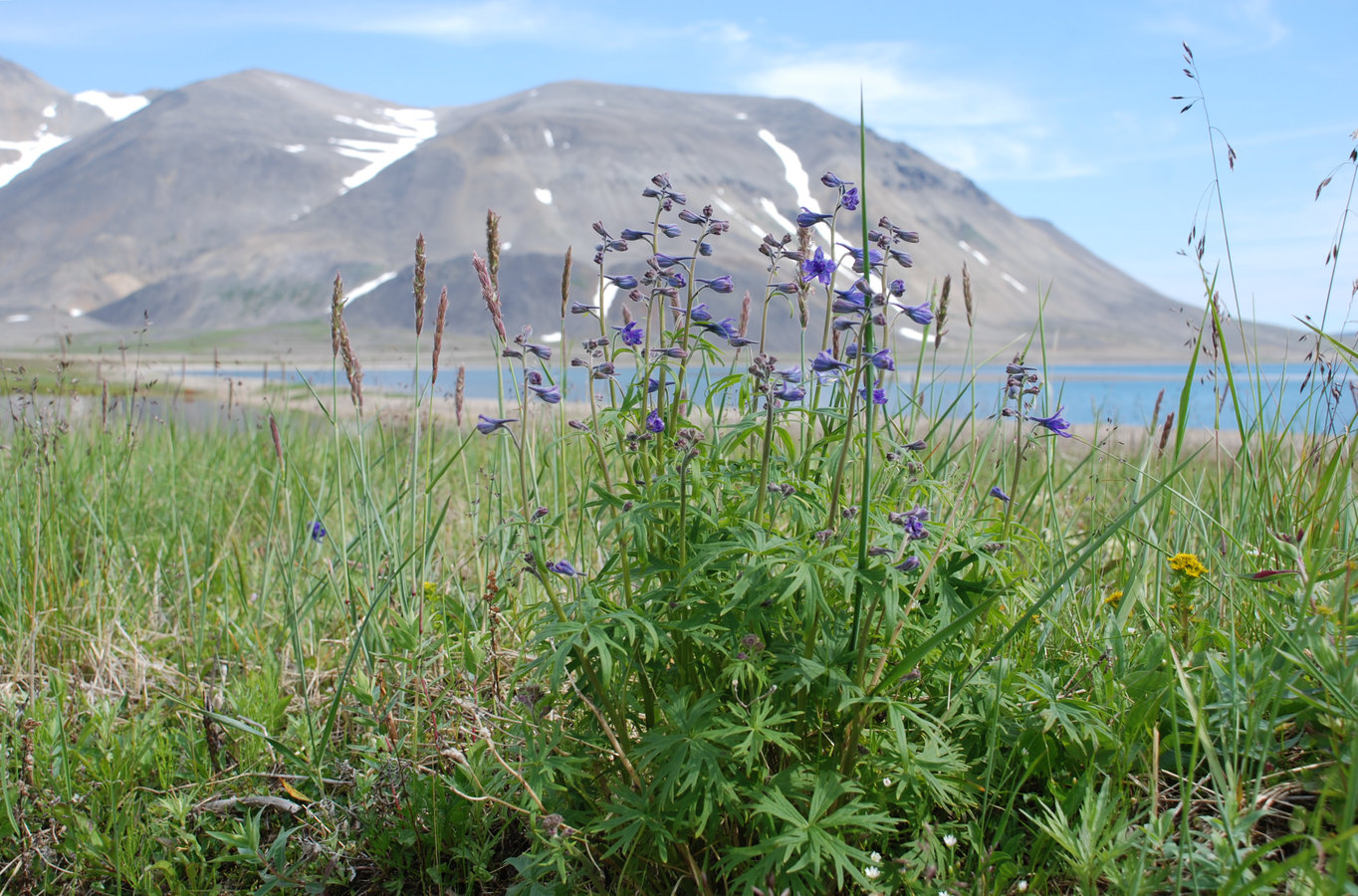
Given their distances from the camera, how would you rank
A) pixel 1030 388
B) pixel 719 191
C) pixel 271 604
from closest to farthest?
1. pixel 1030 388
2. pixel 271 604
3. pixel 719 191

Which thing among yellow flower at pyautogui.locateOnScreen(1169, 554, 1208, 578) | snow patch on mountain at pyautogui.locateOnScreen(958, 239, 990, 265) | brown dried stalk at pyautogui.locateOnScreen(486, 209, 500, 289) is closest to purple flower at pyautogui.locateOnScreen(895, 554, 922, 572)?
yellow flower at pyautogui.locateOnScreen(1169, 554, 1208, 578)

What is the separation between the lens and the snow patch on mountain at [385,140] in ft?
465

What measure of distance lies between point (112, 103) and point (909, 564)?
241m

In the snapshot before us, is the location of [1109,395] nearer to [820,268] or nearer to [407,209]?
[820,268]

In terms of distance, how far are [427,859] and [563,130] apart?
148 metres

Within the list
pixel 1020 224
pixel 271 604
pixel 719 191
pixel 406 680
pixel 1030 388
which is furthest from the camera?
pixel 1020 224

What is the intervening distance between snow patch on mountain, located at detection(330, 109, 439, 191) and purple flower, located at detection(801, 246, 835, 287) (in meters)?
147

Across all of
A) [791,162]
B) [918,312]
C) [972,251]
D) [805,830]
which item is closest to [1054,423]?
[918,312]

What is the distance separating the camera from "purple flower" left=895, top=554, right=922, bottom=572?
1.41m

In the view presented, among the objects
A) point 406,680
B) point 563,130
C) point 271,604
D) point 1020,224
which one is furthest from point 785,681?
point 1020,224

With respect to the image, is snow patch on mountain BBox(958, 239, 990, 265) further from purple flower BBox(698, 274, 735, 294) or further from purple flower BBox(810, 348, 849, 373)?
purple flower BBox(810, 348, 849, 373)

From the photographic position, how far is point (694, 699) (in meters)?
1.65

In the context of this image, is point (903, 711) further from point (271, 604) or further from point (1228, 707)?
point (271, 604)

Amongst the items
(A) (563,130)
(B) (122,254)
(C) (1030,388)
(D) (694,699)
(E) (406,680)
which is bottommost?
(E) (406,680)
